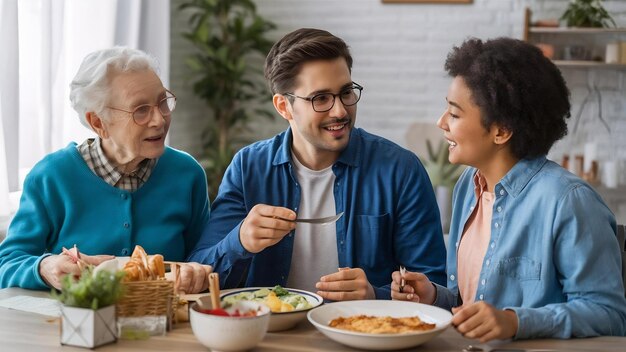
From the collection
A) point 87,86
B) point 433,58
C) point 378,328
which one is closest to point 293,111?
point 87,86

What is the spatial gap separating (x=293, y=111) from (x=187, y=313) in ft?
2.52

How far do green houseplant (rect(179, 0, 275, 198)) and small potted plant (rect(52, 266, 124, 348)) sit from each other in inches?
148

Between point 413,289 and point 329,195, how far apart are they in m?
0.52

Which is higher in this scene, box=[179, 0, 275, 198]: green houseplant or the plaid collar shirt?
box=[179, 0, 275, 198]: green houseplant

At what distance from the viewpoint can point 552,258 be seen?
1948mm

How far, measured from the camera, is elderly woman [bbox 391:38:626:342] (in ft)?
6.01

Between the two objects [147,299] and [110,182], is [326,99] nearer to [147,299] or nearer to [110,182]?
[110,182]

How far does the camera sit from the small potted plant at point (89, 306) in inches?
66.9

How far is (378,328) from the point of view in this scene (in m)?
1.71

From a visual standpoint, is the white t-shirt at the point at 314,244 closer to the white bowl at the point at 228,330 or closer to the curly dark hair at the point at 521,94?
the curly dark hair at the point at 521,94

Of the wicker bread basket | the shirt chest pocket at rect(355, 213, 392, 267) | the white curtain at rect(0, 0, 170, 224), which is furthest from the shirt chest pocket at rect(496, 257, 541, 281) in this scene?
the white curtain at rect(0, 0, 170, 224)

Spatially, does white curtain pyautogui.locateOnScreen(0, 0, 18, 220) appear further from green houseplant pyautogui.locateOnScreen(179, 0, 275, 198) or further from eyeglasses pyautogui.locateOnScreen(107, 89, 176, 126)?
green houseplant pyautogui.locateOnScreen(179, 0, 275, 198)

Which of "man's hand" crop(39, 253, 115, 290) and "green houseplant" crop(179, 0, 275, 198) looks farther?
"green houseplant" crop(179, 0, 275, 198)

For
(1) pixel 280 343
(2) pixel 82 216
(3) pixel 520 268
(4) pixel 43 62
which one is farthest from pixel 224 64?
(1) pixel 280 343
